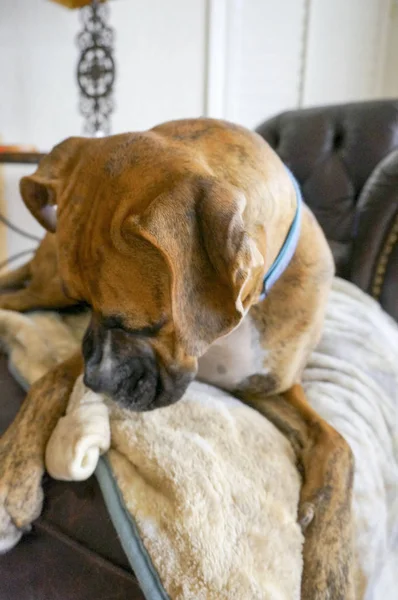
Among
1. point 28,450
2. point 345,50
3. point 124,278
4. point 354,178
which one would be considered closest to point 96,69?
point 354,178

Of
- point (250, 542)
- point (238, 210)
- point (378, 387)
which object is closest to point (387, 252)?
point (378, 387)

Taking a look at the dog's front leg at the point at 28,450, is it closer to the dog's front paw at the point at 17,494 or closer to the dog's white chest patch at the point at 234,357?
the dog's front paw at the point at 17,494

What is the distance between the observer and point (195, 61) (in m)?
2.97

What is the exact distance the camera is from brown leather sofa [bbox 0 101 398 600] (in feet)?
2.22

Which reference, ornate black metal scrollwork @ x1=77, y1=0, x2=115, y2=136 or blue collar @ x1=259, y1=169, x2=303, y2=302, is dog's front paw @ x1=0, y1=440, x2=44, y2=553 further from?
ornate black metal scrollwork @ x1=77, y1=0, x2=115, y2=136

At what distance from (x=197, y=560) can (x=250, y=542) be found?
0.31 feet

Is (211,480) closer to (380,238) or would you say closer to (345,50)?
(380,238)

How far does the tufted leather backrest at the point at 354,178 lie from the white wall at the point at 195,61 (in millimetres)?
1269

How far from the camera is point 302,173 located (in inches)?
70.6

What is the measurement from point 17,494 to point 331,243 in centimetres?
128

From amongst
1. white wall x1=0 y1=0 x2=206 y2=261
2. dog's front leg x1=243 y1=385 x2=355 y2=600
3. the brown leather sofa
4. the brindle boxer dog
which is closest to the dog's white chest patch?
the brindle boxer dog

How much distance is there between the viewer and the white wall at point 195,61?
97.7 inches

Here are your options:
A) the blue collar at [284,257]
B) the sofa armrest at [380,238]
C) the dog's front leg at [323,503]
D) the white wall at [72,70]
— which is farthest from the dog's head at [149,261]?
the white wall at [72,70]

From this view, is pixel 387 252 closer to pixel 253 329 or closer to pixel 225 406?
pixel 253 329
